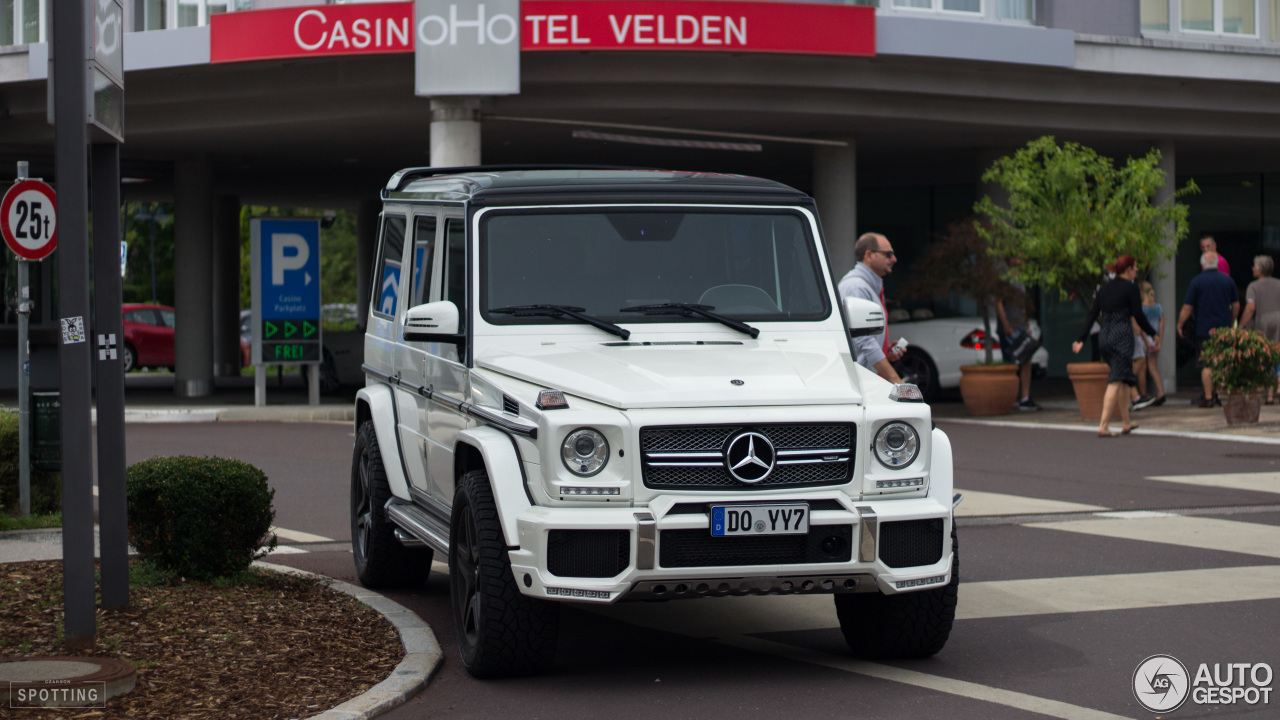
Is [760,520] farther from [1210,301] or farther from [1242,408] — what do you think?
[1210,301]

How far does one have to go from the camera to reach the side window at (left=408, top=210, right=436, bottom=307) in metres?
7.57

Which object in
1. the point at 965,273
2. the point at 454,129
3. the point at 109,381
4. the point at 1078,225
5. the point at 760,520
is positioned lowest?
the point at 760,520

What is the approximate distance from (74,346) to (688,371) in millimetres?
2459

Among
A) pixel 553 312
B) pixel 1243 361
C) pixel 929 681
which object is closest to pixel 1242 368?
pixel 1243 361

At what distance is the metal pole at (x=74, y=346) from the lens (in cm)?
612

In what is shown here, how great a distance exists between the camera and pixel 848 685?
5961mm

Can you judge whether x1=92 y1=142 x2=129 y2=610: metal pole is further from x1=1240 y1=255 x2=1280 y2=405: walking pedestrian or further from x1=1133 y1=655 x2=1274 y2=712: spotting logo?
x1=1240 y1=255 x2=1280 y2=405: walking pedestrian

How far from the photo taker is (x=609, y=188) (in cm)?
699

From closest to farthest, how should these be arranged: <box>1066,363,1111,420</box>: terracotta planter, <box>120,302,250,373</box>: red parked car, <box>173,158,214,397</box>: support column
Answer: <box>1066,363,1111,420</box>: terracotta planter, <box>173,158,214,397</box>: support column, <box>120,302,250,373</box>: red parked car

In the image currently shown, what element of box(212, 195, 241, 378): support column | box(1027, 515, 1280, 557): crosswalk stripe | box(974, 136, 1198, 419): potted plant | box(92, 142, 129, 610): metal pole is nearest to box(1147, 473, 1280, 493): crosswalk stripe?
box(1027, 515, 1280, 557): crosswalk stripe

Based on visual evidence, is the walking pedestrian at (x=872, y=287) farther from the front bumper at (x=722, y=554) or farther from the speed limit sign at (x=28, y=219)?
the speed limit sign at (x=28, y=219)

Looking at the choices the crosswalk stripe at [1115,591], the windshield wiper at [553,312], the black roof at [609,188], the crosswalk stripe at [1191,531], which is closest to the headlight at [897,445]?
the windshield wiper at [553,312]

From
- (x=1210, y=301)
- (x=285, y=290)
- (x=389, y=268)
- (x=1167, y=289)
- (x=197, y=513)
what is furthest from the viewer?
(x=1167, y=289)

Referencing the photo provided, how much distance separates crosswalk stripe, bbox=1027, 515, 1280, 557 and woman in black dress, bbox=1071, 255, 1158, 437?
5.59m
